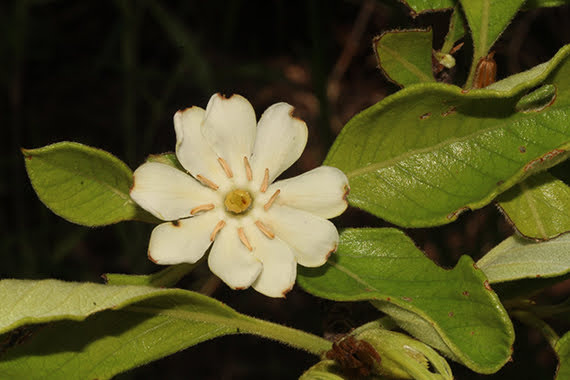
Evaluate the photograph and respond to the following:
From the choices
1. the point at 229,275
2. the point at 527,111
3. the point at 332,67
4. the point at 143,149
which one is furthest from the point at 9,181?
the point at 527,111

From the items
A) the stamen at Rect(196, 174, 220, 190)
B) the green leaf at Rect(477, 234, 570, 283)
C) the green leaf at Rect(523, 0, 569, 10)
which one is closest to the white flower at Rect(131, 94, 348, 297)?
the stamen at Rect(196, 174, 220, 190)

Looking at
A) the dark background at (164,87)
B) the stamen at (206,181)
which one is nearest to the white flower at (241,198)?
the stamen at (206,181)

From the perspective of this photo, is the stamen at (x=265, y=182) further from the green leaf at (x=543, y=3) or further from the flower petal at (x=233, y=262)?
the green leaf at (x=543, y=3)

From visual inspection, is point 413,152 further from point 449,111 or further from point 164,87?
point 164,87

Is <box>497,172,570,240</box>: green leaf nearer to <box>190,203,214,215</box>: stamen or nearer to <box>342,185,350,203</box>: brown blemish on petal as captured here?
<box>342,185,350,203</box>: brown blemish on petal

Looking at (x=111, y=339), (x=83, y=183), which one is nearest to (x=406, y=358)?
(x=111, y=339)
